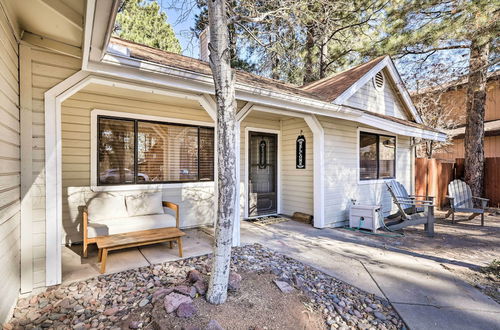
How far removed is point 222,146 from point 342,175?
458cm

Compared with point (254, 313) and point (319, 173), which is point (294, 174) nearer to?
point (319, 173)

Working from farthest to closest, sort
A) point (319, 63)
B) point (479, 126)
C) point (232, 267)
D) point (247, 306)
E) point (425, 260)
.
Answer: point (319, 63), point (479, 126), point (425, 260), point (232, 267), point (247, 306)

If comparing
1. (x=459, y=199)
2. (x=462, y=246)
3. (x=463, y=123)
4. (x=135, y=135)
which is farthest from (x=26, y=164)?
(x=463, y=123)

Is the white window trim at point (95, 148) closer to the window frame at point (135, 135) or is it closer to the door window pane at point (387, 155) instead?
the window frame at point (135, 135)

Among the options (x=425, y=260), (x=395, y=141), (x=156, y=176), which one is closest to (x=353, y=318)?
(x=425, y=260)

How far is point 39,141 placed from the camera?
2.68 meters

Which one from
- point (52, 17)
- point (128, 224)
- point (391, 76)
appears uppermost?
point (391, 76)

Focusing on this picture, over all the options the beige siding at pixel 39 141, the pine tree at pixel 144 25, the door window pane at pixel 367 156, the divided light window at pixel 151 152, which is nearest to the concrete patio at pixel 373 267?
the beige siding at pixel 39 141

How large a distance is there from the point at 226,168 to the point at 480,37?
19.6 ft

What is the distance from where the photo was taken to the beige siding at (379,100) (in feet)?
22.2

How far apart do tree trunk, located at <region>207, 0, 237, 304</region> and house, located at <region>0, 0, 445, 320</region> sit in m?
0.80

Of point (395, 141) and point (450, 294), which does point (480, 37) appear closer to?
point (395, 141)

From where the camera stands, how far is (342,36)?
932 centimetres

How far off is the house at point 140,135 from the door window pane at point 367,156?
0.14 ft
